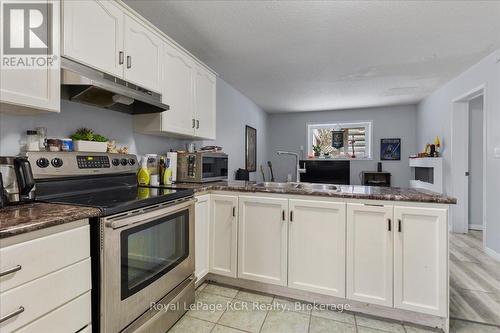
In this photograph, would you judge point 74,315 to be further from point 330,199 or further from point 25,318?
point 330,199

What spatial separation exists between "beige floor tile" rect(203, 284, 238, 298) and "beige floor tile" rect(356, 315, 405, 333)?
3.21 feet

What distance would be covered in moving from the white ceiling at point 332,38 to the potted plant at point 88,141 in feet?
3.65

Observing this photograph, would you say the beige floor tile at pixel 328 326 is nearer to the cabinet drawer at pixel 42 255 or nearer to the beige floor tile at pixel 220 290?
the beige floor tile at pixel 220 290

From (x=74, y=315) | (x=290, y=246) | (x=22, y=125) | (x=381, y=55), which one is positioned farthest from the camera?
(x=381, y=55)

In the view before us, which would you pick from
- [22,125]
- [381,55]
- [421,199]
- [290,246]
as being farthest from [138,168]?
[381,55]

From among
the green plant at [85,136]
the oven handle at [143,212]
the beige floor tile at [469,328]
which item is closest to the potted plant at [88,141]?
the green plant at [85,136]

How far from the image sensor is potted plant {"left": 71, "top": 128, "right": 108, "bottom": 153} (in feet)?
5.29

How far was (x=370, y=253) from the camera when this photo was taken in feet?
5.70

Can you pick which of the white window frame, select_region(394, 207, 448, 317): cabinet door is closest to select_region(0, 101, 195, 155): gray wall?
select_region(394, 207, 448, 317): cabinet door

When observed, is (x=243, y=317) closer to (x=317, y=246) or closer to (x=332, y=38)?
(x=317, y=246)

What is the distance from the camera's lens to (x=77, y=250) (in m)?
1.07

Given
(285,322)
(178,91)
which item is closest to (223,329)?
(285,322)

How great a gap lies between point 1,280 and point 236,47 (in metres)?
2.61

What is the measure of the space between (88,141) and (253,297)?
5.66 feet
